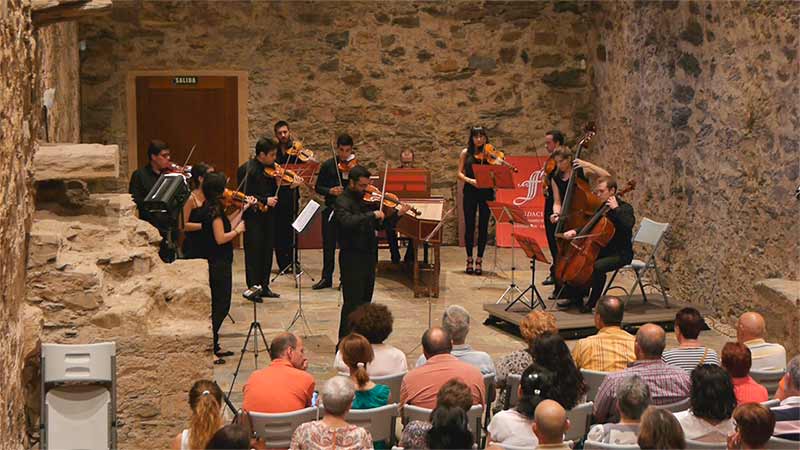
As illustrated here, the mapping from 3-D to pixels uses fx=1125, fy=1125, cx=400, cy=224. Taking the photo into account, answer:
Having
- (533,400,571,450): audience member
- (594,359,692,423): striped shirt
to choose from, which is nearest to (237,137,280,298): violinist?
(594,359,692,423): striped shirt

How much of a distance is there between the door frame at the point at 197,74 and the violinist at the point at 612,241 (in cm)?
520

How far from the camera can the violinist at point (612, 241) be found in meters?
9.15

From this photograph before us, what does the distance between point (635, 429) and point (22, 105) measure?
4026 millimetres

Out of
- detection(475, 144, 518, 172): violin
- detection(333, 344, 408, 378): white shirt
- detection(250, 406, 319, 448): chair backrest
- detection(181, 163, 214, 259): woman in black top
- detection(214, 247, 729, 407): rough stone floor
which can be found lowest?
detection(214, 247, 729, 407): rough stone floor

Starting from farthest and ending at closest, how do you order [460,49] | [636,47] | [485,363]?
[460,49] → [636,47] → [485,363]

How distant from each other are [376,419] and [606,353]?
1.55 meters

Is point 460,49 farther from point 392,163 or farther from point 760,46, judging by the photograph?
point 760,46

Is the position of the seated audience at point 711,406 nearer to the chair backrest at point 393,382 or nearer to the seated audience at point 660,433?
the seated audience at point 660,433

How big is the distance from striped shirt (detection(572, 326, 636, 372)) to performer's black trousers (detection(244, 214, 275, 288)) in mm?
4241

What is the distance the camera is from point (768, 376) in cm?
626

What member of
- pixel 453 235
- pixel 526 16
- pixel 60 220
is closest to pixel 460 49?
pixel 526 16

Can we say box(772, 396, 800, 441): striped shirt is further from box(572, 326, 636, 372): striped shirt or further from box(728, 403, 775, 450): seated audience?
box(572, 326, 636, 372): striped shirt

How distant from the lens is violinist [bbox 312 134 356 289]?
1081 cm

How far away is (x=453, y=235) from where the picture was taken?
13.8 m
